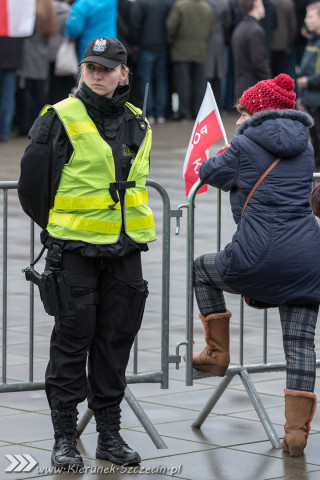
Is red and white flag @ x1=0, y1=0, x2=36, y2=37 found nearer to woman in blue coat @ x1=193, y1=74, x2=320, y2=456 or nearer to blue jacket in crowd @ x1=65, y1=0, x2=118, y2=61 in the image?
blue jacket in crowd @ x1=65, y1=0, x2=118, y2=61

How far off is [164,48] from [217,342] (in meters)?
15.5

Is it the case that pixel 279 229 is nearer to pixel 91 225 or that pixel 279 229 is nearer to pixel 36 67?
pixel 91 225

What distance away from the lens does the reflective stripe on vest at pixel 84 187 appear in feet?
17.4

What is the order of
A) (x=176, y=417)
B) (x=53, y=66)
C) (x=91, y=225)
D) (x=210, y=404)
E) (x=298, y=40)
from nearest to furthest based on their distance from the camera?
(x=91, y=225)
(x=210, y=404)
(x=176, y=417)
(x=53, y=66)
(x=298, y=40)

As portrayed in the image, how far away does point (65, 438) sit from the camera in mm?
5441

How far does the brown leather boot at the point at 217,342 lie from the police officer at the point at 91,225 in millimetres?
503

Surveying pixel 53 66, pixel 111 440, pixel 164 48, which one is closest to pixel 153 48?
pixel 164 48

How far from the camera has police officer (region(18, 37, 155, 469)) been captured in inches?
210

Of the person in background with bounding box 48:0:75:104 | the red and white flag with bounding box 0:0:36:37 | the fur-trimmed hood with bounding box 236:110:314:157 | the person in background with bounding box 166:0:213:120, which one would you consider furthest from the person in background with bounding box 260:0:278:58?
the fur-trimmed hood with bounding box 236:110:314:157

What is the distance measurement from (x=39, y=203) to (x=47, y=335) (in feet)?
9.45

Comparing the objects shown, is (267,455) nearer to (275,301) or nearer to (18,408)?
(275,301)

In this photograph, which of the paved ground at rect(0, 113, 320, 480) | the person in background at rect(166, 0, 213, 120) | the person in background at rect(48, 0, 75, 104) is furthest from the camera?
the person in background at rect(166, 0, 213, 120)

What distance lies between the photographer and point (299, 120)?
5.71 m

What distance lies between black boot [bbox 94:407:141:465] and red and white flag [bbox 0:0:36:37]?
1120 cm
